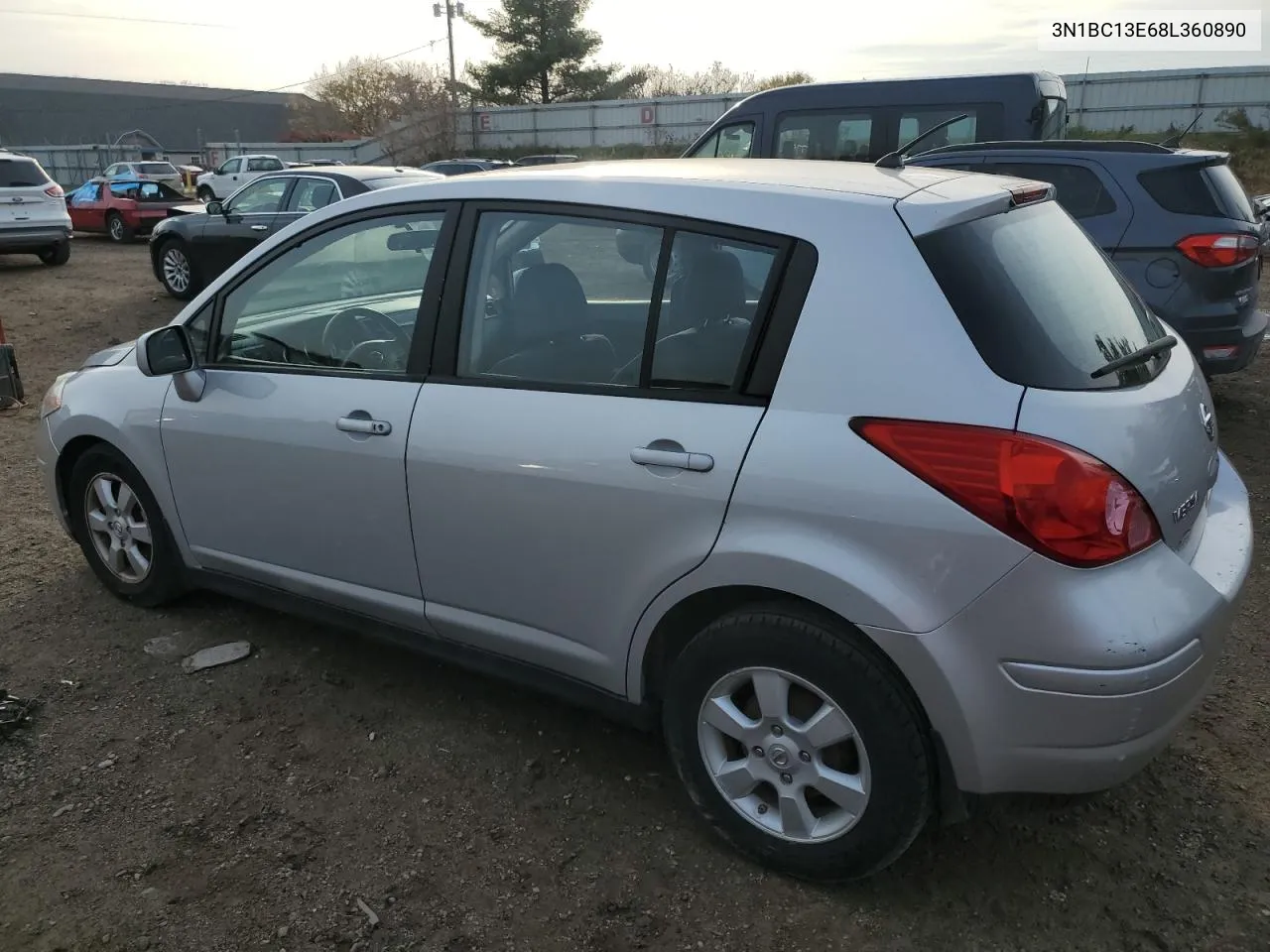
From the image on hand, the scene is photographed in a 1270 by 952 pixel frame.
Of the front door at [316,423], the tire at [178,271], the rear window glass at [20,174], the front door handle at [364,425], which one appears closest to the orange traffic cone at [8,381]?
the front door at [316,423]

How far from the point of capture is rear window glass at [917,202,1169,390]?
211 centimetres

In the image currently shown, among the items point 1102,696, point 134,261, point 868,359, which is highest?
point 868,359

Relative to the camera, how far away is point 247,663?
12.0 ft

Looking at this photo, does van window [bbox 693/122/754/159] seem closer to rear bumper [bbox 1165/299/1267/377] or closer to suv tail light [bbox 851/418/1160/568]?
rear bumper [bbox 1165/299/1267/377]

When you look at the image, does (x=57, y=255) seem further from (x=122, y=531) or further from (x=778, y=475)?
(x=778, y=475)

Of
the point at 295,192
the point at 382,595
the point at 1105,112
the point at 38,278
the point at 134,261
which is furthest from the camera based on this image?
the point at 1105,112

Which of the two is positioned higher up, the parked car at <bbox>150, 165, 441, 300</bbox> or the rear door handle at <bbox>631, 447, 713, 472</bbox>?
the rear door handle at <bbox>631, 447, 713, 472</bbox>

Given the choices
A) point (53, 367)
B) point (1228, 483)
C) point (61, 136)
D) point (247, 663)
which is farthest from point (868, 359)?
point (61, 136)

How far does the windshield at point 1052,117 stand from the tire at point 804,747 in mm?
8242

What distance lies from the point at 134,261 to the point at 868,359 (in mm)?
17713

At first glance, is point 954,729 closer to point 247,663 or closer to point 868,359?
point 868,359

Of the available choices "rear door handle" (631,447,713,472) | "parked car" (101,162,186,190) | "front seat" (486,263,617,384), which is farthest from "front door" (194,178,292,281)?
"parked car" (101,162,186,190)

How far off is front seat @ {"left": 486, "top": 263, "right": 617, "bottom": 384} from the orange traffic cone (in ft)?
20.3

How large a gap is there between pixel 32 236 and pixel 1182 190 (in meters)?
15.4
